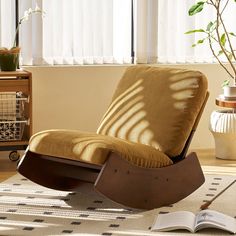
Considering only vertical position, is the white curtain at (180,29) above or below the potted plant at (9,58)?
above

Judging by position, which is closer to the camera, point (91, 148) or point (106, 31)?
point (91, 148)

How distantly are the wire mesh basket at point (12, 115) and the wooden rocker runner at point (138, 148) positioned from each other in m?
0.98

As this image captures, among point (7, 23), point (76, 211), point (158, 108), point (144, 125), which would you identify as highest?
point (7, 23)

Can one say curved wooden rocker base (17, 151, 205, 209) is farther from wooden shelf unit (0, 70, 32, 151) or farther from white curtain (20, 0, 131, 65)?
white curtain (20, 0, 131, 65)

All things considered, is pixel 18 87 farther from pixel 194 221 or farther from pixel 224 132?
pixel 194 221

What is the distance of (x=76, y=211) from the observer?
423cm

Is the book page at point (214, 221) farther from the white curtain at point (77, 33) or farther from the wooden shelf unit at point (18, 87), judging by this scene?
the white curtain at point (77, 33)

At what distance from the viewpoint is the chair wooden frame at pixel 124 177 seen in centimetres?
403

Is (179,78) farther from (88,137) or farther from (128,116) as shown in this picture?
(88,137)

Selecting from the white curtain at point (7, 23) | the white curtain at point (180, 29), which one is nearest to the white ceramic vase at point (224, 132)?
the white curtain at point (180, 29)

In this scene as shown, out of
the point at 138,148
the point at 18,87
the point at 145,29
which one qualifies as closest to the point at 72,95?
the point at 18,87

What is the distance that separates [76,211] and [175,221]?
2.21 feet

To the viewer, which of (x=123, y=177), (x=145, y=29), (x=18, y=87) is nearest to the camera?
(x=123, y=177)

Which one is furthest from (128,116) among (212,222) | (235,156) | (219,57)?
(219,57)
